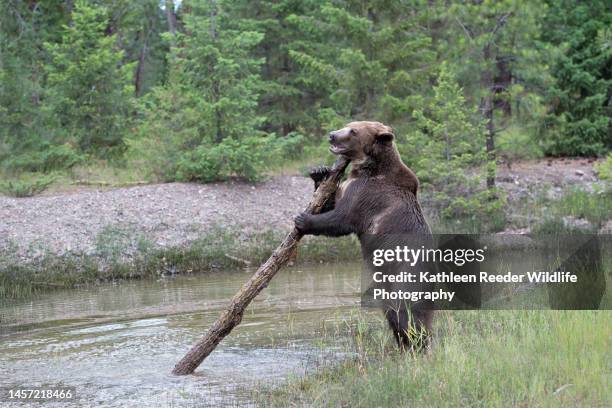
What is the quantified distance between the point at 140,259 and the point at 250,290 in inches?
310

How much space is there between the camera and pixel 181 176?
18.3 meters

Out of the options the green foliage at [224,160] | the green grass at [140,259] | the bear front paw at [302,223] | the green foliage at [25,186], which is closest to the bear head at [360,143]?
the bear front paw at [302,223]

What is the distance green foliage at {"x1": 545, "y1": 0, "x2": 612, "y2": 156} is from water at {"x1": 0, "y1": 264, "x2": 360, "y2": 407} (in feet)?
33.8

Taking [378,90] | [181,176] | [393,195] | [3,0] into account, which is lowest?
[393,195]

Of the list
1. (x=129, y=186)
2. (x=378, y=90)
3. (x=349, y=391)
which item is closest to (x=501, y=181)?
(x=378, y=90)

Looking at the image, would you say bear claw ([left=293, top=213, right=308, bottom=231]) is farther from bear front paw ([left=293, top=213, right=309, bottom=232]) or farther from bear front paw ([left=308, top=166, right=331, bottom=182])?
bear front paw ([left=308, top=166, right=331, bottom=182])

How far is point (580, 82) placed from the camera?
21328 mm

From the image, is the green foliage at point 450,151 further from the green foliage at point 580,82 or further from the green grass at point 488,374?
the green grass at point 488,374

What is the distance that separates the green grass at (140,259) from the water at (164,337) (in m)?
0.49

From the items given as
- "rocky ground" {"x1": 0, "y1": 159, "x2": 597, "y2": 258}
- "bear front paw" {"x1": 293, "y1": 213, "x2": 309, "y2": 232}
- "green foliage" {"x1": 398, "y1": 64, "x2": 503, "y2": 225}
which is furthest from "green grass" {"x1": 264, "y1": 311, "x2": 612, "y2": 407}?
"green foliage" {"x1": 398, "y1": 64, "x2": 503, "y2": 225}

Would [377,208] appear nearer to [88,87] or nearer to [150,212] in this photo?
[150,212]

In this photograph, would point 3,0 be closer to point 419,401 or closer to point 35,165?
point 35,165

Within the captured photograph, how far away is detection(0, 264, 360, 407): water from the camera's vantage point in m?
7.35

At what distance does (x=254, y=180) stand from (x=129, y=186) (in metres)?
2.93
